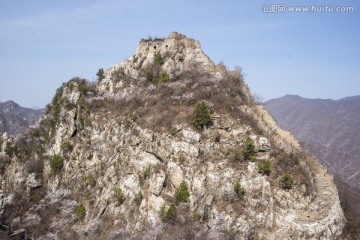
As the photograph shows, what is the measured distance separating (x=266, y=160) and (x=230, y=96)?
462 inches

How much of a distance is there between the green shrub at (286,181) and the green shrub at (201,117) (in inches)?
443

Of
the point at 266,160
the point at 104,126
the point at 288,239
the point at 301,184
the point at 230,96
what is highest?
the point at 230,96

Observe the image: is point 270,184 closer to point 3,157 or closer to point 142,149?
point 142,149

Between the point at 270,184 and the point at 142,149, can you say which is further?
the point at 142,149

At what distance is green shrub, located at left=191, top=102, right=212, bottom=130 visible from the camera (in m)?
40.5

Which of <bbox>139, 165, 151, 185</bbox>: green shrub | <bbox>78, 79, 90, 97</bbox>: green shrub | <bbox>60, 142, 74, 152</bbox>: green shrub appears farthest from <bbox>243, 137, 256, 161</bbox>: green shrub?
<bbox>78, 79, 90, 97</bbox>: green shrub

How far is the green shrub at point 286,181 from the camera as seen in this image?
114 ft

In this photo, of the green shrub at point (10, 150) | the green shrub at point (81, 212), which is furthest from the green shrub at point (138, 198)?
the green shrub at point (10, 150)

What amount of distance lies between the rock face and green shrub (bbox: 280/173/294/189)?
0.83 ft

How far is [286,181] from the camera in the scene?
34938mm

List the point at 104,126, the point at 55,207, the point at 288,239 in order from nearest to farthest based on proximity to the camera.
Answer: the point at 288,239 < the point at 55,207 < the point at 104,126

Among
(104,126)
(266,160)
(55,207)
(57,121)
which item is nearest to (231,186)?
(266,160)

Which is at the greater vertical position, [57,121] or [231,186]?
[57,121]

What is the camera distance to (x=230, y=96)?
45.7 m
